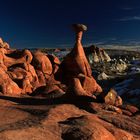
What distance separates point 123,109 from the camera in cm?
3628

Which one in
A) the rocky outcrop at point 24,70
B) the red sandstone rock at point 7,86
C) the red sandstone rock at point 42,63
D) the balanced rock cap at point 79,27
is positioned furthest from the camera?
the balanced rock cap at point 79,27

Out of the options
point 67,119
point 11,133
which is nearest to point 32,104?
point 67,119

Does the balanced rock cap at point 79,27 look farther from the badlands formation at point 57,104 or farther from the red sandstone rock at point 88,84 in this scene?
the red sandstone rock at point 88,84

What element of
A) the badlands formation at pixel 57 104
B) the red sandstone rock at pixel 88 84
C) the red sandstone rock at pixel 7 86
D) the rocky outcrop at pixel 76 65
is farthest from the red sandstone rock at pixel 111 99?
the rocky outcrop at pixel 76 65

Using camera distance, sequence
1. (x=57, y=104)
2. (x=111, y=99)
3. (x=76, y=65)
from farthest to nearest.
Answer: (x=76, y=65) < (x=111, y=99) < (x=57, y=104)

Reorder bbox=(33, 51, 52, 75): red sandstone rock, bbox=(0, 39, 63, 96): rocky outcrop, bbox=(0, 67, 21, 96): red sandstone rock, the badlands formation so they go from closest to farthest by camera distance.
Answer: the badlands formation → bbox=(0, 67, 21, 96): red sandstone rock → bbox=(0, 39, 63, 96): rocky outcrop → bbox=(33, 51, 52, 75): red sandstone rock

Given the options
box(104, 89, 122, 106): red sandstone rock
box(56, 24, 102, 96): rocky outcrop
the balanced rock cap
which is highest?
the balanced rock cap

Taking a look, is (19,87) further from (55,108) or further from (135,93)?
(135,93)

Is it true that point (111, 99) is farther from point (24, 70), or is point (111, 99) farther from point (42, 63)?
point (42, 63)

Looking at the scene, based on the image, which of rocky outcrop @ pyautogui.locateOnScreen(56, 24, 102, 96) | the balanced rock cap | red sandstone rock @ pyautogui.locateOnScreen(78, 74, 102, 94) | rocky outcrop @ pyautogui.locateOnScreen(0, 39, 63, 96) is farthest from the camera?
the balanced rock cap

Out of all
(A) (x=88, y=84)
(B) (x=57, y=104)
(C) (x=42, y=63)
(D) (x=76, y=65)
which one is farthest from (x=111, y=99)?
(C) (x=42, y=63)

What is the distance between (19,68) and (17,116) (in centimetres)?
1902

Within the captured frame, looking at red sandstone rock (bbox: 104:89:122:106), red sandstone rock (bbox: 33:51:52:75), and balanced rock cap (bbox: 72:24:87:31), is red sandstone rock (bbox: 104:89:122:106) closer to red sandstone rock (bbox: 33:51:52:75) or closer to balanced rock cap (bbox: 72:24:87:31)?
red sandstone rock (bbox: 33:51:52:75)

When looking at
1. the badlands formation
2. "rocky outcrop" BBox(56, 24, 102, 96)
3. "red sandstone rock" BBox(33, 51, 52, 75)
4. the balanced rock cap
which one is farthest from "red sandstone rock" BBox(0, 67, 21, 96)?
the balanced rock cap
